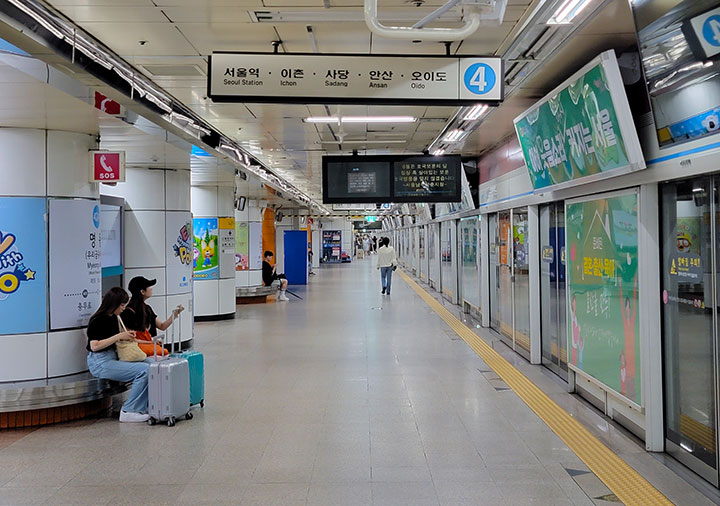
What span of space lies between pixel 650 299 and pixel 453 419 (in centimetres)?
196

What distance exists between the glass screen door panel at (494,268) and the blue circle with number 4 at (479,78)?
226 inches

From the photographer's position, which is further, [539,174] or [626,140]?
[539,174]

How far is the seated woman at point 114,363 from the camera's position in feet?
17.6

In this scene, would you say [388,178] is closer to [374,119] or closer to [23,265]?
[374,119]

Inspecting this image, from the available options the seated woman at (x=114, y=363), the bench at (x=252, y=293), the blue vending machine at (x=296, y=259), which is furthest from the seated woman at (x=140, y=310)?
the blue vending machine at (x=296, y=259)

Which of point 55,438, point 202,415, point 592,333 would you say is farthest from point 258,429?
point 592,333

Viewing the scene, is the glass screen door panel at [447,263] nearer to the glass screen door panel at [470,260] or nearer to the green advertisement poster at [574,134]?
the glass screen door panel at [470,260]

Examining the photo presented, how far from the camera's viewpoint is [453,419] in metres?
5.26

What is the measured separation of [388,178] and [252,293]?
7262 millimetres

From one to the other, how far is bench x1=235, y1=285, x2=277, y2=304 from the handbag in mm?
9920

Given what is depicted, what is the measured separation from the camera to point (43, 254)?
5.44m

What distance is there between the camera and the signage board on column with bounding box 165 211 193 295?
28.6 feet

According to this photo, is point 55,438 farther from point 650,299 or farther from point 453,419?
point 650,299

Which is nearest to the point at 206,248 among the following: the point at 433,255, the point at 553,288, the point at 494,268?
the point at 494,268
